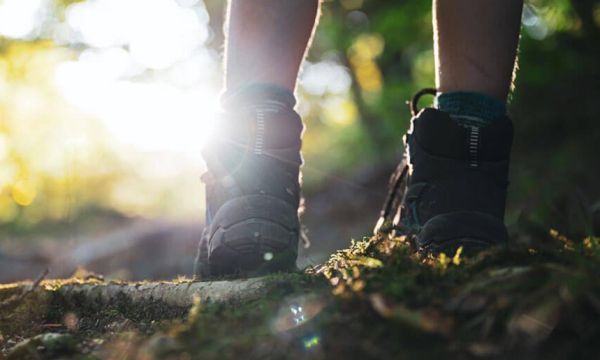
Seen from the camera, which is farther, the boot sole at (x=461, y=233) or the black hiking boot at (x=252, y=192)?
the black hiking boot at (x=252, y=192)

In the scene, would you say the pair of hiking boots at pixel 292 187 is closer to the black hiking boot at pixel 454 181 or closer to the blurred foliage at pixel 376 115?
the black hiking boot at pixel 454 181

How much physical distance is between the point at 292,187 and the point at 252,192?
0.16m

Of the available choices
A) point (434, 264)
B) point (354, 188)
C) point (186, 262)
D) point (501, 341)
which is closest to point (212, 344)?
point (501, 341)

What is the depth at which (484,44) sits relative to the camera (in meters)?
1.95

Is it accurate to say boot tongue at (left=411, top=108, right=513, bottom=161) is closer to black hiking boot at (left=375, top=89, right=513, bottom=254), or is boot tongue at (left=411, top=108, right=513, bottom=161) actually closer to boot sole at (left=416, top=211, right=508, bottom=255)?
black hiking boot at (left=375, top=89, right=513, bottom=254)

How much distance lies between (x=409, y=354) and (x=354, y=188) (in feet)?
33.1

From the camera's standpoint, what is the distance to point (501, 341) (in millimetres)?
972

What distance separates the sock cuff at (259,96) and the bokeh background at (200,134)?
0.19 m

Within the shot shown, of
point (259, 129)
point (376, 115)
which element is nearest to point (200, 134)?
point (259, 129)

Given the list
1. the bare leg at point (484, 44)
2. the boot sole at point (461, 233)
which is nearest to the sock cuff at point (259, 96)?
the bare leg at point (484, 44)

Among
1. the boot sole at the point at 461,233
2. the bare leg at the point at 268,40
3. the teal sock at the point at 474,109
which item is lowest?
the boot sole at the point at 461,233

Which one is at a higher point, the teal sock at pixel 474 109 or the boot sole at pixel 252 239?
the teal sock at pixel 474 109

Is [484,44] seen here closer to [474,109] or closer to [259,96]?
[474,109]

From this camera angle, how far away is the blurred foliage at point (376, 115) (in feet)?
25.3
